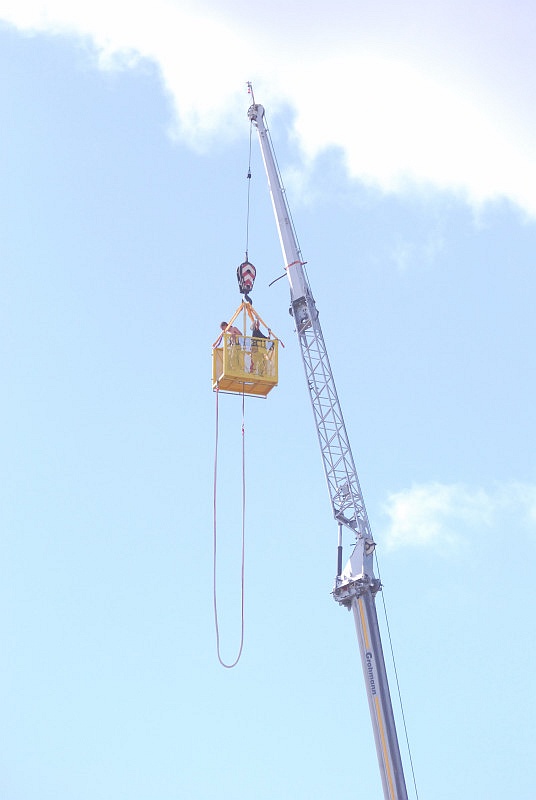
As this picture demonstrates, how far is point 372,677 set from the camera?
43781mm

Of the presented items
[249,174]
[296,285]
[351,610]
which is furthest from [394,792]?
[249,174]

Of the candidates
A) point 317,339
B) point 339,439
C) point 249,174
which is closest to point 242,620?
point 339,439

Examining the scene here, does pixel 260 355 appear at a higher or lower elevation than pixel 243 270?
lower

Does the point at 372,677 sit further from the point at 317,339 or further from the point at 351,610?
the point at 317,339

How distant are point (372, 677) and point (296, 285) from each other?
15266 mm

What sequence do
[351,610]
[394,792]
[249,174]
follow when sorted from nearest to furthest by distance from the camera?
1. [394,792]
2. [351,610]
3. [249,174]

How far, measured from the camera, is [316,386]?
49531 mm

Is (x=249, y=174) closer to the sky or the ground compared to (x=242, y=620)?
closer to the sky

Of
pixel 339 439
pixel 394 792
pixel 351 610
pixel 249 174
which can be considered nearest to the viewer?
pixel 394 792

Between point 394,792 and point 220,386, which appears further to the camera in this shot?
point 220,386

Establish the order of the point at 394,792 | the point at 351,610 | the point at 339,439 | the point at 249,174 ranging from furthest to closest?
the point at 249,174 → the point at 339,439 → the point at 351,610 → the point at 394,792

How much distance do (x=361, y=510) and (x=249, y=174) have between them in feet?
52.6

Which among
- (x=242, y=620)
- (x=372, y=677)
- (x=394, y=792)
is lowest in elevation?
(x=394, y=792)

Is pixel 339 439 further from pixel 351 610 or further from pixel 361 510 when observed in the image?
pixel 351 610
